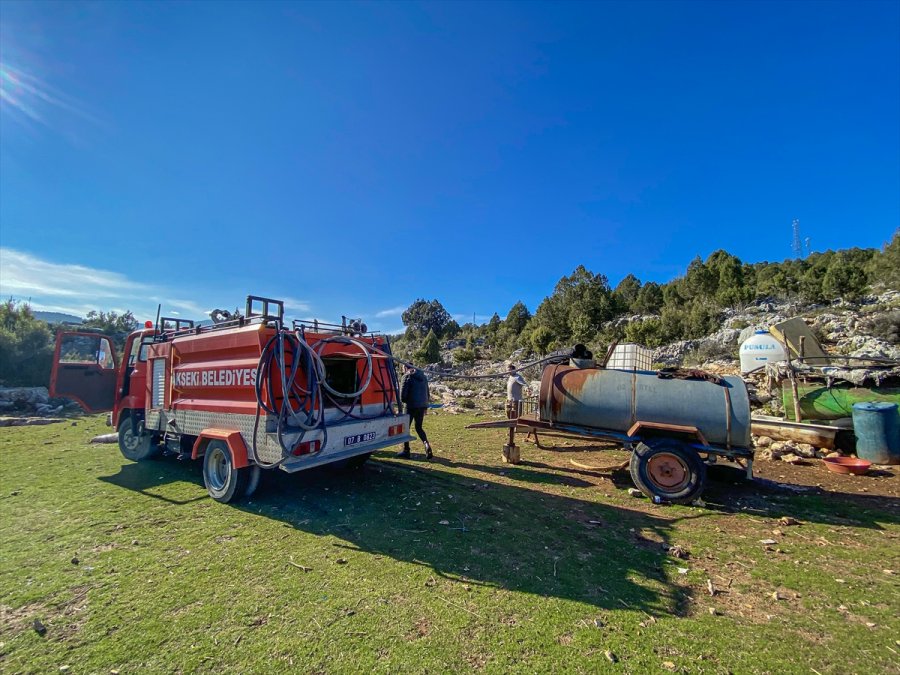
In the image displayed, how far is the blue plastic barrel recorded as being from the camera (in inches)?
299

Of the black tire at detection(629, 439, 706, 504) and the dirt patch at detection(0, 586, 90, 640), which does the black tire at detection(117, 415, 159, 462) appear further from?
the black tire at detection(629, 439, 706, 504)

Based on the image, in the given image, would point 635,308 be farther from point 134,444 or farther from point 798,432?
point 134,444

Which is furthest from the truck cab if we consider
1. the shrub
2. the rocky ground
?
the shrub

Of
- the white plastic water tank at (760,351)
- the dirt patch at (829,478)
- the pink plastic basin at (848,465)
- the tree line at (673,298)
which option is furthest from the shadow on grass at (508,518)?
the tree line at (673,298)

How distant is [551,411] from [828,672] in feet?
14.9

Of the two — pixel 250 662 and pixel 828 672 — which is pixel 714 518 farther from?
pixel 250 662

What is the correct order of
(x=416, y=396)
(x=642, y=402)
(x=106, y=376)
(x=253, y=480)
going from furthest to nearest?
1. (x=416, y=396)
2. (x=106, y=376)
3. (x=642, y=402)
4. (x=253, y=480)

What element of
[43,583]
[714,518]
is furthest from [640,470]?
[43,583]

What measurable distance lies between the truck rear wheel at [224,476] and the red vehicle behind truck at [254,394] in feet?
0.05

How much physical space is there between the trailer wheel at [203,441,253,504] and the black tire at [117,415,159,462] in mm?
2871

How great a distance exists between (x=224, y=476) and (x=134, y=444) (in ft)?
12.2

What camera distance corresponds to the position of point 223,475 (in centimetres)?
568

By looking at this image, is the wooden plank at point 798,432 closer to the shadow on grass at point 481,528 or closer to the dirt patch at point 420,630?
the shadow on grass at point 481,528

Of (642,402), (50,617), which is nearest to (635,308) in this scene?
(642,402)
